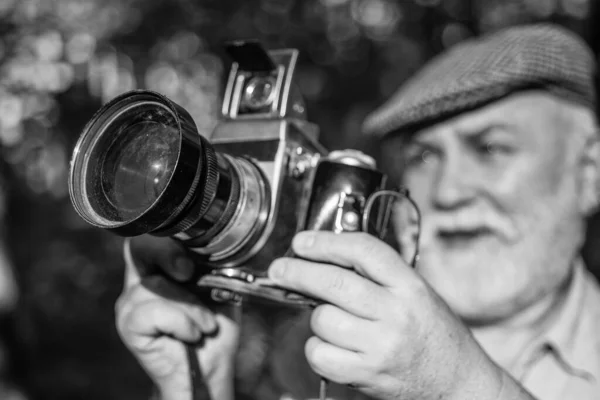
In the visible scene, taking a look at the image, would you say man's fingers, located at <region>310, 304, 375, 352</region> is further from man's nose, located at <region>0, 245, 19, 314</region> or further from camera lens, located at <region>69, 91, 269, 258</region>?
man's nose, located at <region>0, 245, 19, 314</region>

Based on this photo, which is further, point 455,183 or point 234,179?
point 455,183

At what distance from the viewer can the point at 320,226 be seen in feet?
3.30

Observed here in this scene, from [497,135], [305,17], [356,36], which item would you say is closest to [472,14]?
[356,36]

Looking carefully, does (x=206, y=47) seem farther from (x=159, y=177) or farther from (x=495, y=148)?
(x=159, y=177)

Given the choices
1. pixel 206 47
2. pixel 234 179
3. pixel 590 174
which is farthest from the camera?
pixel 206 47

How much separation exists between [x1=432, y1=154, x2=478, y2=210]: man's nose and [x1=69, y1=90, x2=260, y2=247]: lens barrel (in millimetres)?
551

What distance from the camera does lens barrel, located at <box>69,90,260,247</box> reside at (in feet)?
2.75

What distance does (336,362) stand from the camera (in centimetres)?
87

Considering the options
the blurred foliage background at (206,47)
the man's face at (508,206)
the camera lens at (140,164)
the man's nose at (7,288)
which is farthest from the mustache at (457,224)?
the man's nose at (7,288)

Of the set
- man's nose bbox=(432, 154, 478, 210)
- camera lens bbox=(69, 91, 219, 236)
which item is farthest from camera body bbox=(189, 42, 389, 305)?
man's nose bbox=(432, 154, 478, 210)

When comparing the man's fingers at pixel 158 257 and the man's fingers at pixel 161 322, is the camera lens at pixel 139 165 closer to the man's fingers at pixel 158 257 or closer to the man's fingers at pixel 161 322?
the man's fingers at pixel 158 257

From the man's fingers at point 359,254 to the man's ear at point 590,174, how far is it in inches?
27.0

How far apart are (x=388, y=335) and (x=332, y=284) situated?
111 mm

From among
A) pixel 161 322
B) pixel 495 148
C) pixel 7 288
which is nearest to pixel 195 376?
pixel 161 322
